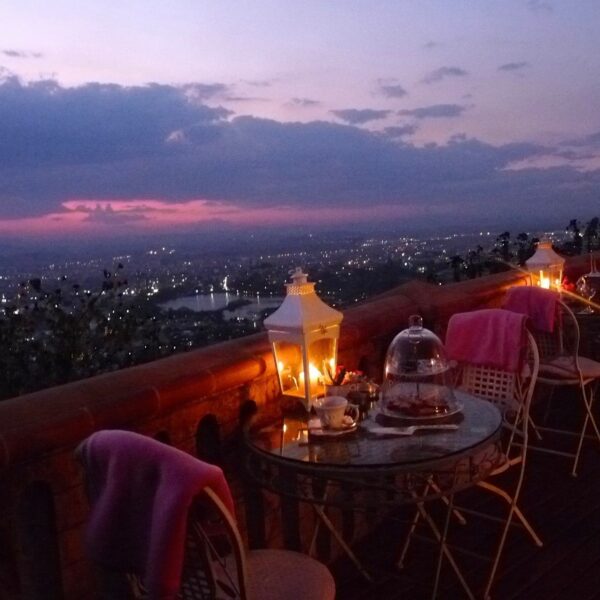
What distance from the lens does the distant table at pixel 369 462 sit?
95.7 inches

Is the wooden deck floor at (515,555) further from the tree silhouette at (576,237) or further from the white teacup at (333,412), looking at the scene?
the tree silhouette at (576,237)

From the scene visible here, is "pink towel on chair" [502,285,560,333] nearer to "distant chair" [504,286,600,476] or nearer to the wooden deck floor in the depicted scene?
"distant chair" [504,286,600,476]

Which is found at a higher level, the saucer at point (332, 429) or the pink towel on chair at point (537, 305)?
the pink towel on chair at point (537, 305)

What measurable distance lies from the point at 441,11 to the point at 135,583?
27.2ft

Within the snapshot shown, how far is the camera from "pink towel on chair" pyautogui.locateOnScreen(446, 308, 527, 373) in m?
3.58

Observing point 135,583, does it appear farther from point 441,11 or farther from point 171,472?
point 441,11

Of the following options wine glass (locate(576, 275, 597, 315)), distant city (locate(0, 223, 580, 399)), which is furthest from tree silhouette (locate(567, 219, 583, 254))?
distant city (locate(0, 223, 580, 399))

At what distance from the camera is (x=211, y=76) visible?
9.50 m

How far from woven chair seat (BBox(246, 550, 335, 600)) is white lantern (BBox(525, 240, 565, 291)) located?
413 centimetres

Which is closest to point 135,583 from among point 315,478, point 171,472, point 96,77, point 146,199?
point 171,472

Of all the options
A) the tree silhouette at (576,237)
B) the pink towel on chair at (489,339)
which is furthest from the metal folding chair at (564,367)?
the tree silhouette at (576,237)

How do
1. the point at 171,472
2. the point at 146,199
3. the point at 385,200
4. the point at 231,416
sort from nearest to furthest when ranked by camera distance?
1. the point at 171,472
2. the point at 231,416
3. the point at 146,199
4. the point at 385,200

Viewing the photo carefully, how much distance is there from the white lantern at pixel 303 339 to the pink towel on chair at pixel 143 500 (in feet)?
4.34

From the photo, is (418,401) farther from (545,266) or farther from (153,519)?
(545,266)
